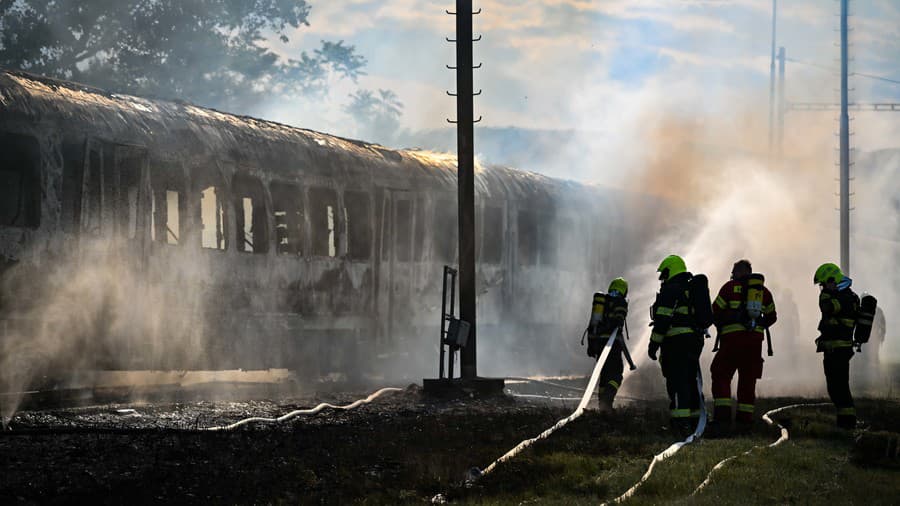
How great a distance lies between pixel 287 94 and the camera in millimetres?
50500

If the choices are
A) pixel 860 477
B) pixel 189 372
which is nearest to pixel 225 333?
pixel 189 372

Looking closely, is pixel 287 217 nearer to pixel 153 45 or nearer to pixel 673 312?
pixel 673 312

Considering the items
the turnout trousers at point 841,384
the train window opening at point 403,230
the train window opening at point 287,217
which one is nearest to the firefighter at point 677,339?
the turnout trousers at point 841,384

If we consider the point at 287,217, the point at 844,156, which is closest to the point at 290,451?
the point at 287,217

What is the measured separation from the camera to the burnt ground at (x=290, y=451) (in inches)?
347

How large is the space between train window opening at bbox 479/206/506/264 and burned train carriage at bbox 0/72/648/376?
0.14 feet

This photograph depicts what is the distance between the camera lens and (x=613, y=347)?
15.6 metres

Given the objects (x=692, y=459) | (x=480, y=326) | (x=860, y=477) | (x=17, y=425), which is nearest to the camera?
(x=860, y=477)

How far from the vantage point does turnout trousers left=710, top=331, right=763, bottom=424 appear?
1327 cm

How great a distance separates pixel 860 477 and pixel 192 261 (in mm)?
11442

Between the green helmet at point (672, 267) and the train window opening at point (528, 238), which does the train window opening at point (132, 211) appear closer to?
the green helmet at point (672, 267)

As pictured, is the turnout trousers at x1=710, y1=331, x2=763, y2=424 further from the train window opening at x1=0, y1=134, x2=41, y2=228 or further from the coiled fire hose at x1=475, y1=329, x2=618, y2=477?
the train window opening at x1=0, y1=134, x2=41, y2=228

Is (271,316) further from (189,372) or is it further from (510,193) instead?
(510,193)

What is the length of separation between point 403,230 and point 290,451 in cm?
1372
